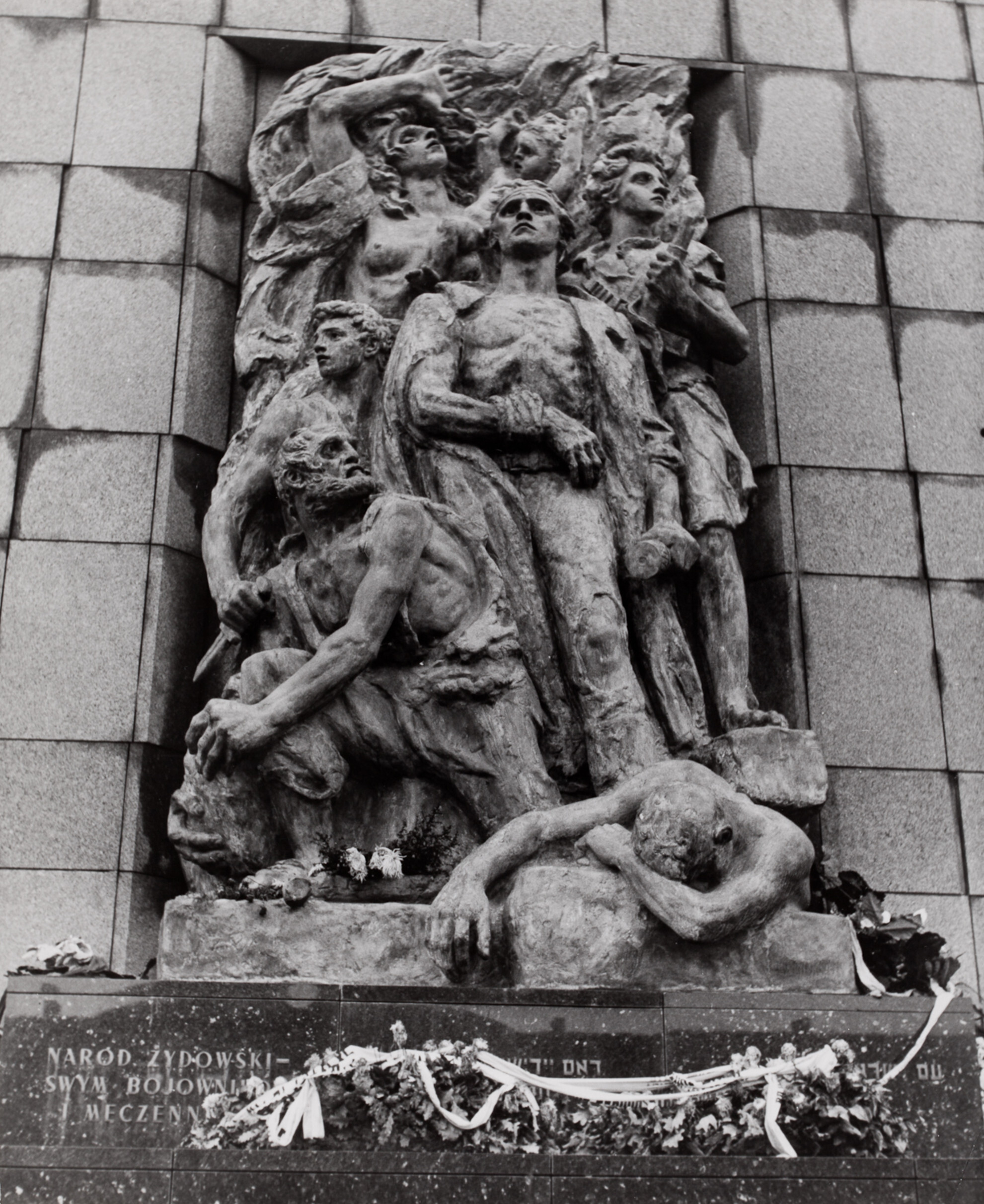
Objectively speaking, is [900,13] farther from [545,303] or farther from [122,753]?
[122,753]

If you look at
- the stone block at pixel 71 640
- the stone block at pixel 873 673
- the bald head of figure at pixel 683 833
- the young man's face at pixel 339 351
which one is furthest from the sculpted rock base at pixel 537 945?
the young man's face at pixel 339 351

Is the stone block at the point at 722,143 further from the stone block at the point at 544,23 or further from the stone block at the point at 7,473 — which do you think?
the stone block at the point at 7,473

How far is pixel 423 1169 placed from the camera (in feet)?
20.5

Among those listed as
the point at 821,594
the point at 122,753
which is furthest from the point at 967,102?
the point at 122,753

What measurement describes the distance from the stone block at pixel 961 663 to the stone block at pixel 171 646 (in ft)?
16.3

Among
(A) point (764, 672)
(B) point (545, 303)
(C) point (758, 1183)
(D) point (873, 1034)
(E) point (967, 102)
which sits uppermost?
(E) point (967, 102)

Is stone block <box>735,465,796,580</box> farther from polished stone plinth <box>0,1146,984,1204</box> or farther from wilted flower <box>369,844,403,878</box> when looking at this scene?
polished stone plinth <box>0,1146,984,1204</box>

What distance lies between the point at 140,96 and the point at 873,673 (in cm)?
694

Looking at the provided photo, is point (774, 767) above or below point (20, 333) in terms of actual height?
below

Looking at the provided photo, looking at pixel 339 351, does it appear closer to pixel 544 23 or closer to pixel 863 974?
pixel 544 23

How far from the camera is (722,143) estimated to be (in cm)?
1176

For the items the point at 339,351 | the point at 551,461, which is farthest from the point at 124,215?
the point at 551,461

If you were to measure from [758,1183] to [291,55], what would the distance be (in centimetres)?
913

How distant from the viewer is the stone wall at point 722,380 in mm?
9586
